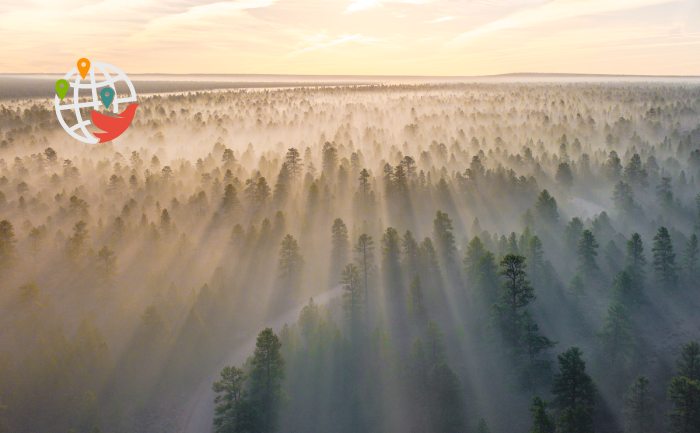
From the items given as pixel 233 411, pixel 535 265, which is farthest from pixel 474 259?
pixel 233 411

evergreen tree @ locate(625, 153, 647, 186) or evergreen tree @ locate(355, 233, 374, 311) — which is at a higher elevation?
evergreen tree @ locate(625, 153, 647, 186)

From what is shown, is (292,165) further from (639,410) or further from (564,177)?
(639,410)

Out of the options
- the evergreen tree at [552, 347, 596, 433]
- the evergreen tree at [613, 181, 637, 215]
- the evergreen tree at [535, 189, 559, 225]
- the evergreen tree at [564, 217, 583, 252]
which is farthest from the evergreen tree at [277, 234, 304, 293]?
the evergreen tree at [613, 181, 637, 215]

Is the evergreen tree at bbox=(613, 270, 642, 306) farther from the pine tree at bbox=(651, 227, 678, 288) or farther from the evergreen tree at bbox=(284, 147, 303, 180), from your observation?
the evergreen tree at bbox=(284, 147, 303, 180)

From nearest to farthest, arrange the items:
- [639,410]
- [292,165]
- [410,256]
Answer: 1. [639,410]
2. [410,256]
3. [292,165]

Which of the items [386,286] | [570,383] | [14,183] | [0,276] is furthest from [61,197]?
[570,383]

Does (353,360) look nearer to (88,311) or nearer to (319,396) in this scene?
(319,396)

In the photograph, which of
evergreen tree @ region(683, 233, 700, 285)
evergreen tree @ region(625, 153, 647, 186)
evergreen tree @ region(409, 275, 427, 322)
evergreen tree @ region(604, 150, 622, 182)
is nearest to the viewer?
evergreen tree @ region(409, 275, 427, 322)

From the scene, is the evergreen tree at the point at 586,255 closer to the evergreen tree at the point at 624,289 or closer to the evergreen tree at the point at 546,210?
the evergreen tree at the point at 624,289
